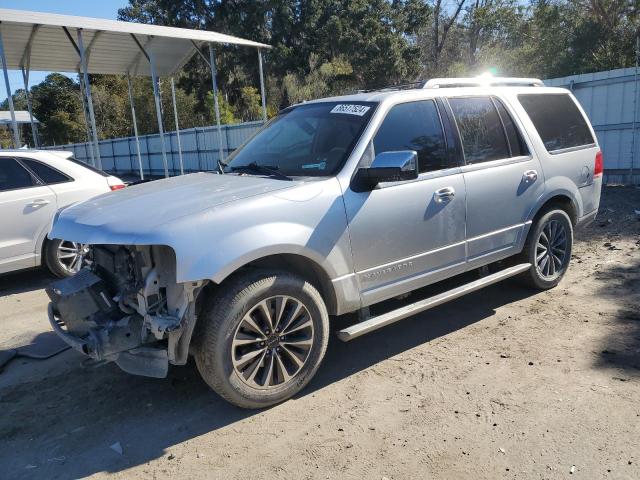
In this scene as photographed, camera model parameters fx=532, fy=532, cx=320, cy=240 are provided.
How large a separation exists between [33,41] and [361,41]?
2178 centimetres

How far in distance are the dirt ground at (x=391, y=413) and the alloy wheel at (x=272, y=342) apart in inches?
9.7

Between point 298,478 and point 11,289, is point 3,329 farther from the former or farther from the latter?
point 298,478

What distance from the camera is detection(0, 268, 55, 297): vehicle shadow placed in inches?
259

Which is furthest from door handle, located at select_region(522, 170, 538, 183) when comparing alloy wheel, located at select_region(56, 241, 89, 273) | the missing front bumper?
alloy wheel, located at select_region(56, 241, 89, 273)

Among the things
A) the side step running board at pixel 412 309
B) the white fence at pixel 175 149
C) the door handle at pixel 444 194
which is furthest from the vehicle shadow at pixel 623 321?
the white fence at pixel 175 149

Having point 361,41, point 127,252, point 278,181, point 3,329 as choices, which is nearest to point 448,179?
point 278,181

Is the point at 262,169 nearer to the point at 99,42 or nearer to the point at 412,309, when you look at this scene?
the point at 412,309

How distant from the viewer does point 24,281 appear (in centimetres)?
700

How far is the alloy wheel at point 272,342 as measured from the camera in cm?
331

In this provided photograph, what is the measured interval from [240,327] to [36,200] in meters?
4.34

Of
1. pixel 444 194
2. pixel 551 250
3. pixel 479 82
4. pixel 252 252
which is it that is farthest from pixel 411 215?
pixel 551 250

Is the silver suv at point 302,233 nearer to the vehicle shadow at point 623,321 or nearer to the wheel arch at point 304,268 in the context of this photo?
the wheel arch at point 304,268

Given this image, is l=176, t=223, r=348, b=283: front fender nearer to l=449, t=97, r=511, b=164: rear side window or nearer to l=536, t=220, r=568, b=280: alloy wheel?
l=449, t=97, r=511, b=164: rear side window

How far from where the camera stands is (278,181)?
3.70 metres
